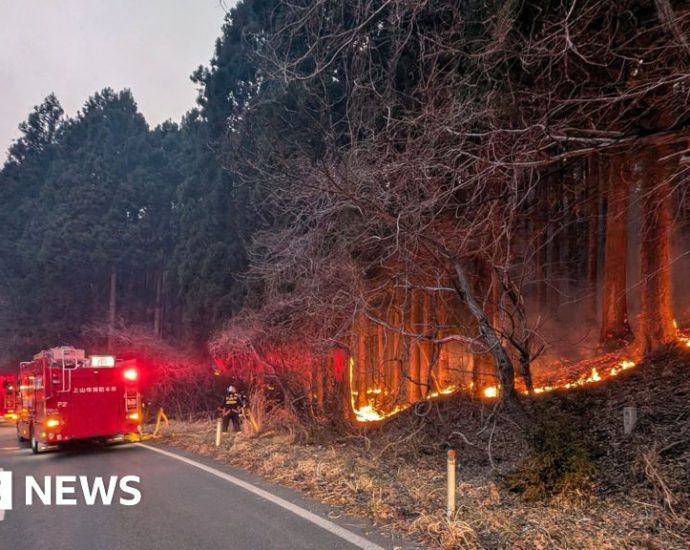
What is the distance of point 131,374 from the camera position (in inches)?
640

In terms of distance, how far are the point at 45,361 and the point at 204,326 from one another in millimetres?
11303

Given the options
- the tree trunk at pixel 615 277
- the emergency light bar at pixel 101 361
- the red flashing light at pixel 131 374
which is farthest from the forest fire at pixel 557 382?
the emergency light bar at pixel 101 361

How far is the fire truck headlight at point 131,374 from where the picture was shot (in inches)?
636

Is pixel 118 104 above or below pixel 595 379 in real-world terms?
above

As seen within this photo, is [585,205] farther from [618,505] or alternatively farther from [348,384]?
[618,505]

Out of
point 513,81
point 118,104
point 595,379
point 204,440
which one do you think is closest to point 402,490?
point 595,379

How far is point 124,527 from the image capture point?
7012 millimetres

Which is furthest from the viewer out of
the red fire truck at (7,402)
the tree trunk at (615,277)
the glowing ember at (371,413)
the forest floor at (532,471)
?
the red fire truck at (7,402)

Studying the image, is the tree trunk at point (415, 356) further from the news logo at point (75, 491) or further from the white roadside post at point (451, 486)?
the white roadside post at point (451, 486)

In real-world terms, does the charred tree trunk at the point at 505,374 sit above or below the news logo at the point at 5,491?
above

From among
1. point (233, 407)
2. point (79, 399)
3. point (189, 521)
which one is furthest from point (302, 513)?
point (233, 407)

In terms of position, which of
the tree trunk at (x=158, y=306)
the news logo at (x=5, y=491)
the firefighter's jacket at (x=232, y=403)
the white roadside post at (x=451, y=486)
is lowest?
the news logo at (x=5, y=491)

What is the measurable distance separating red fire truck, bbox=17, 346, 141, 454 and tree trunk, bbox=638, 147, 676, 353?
12.5m

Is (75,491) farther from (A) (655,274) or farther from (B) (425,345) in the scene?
(A) (655,274)
